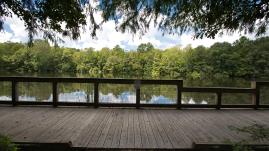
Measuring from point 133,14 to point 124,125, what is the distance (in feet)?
7.40

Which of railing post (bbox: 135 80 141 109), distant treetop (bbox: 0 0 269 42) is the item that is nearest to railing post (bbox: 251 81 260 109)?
railing post (bbox: 135 80 141 109)

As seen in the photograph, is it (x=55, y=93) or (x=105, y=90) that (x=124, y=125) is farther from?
(x=105, y=90)

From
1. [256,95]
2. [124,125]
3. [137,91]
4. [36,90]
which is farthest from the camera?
[36,90]

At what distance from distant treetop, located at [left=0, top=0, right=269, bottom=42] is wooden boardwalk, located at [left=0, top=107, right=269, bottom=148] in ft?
5.24

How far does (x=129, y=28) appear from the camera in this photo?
375 centimetres

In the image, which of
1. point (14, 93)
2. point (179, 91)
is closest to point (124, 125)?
point (179, 91)

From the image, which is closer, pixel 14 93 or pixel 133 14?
pixel 133 14

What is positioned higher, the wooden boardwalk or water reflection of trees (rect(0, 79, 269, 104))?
water reflection of trees (rect(0, 79, 269, 104))

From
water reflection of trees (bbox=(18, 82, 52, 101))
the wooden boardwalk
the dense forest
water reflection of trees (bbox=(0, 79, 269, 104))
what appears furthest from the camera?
the dense forest

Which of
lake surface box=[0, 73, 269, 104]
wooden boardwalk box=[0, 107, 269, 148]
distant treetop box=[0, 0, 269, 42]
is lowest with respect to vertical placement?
wooden boardwalk box=[0, 107, 269, 148]

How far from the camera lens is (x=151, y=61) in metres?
36.9

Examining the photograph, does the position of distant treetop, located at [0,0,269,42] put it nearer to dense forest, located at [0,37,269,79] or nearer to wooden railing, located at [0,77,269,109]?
wooden railing, located at [0,77,269,109]

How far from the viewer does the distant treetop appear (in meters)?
3.43

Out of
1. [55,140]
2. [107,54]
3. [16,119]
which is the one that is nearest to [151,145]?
[55,140]
